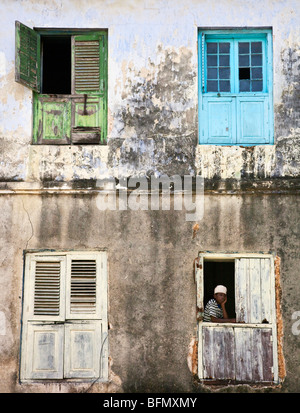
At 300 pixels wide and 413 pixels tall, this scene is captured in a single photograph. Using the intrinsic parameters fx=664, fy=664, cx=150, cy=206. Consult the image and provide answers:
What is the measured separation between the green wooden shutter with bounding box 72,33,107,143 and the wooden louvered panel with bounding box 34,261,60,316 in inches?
76.8

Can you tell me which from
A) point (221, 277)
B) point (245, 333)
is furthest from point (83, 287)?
point (221, 277)

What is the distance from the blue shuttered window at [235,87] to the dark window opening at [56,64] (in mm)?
2216

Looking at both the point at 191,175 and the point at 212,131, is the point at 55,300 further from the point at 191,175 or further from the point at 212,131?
the point at 212,131

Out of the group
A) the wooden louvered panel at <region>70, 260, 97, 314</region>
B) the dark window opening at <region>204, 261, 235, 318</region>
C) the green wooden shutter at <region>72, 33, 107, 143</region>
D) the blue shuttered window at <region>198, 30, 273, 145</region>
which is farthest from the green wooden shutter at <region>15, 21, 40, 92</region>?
the dark window opening at <region>204, 261, 235, 318</region>

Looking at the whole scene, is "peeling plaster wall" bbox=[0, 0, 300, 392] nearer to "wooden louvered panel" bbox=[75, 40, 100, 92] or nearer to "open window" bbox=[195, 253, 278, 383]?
"open window" bbox=[195, 253, 278, 383]

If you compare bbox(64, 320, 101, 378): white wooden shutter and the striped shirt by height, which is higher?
the striped shirt

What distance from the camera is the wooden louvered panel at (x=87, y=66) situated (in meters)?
9.89

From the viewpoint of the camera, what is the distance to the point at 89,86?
9.89 metres

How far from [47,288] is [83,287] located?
50 centimetres

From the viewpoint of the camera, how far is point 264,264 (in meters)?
9.23

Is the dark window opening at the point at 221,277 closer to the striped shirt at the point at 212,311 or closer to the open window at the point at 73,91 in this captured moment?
the striped shirt at the point at 212,311

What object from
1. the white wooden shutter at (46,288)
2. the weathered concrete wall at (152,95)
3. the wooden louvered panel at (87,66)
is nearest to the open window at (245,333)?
the weathered concrete wall at (152,95)

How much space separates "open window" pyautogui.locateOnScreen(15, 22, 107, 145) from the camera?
9672 mm

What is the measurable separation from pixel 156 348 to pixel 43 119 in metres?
3.69
